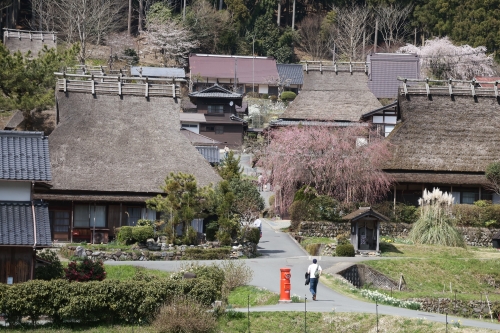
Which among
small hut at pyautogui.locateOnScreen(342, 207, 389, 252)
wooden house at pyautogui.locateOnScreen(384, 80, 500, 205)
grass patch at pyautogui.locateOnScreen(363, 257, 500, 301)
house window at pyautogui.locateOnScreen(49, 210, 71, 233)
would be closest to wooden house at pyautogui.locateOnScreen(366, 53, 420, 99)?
wooden house at pyautogui.locateOnScreen(384, 80, 500, 205)

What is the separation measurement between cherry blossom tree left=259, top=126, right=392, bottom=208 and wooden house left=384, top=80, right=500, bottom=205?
0.99 meters

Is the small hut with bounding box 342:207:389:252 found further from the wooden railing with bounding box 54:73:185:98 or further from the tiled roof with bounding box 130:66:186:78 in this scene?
the tiled roof with bounding box 130:66:186:78

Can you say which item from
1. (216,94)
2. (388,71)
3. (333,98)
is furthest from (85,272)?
(388,71)

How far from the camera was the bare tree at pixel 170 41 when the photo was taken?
92.4 meters

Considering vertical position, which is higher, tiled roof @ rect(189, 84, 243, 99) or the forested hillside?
the forested hillside

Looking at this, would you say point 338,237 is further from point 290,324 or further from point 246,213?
point 290,324

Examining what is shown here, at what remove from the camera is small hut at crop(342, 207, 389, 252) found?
43.2 meters

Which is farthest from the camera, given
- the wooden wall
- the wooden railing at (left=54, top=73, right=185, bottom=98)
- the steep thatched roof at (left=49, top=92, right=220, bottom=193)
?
the wooden railing at (left=54, top=73, right=185, bottom=98)

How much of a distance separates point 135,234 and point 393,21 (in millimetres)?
59723

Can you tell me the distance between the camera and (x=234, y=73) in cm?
8938

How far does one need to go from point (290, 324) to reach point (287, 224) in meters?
21.3

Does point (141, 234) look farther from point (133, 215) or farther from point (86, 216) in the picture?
point (86, 216)

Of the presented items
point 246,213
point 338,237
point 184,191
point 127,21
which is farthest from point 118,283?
point 127,21

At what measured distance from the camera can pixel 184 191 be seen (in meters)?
41.3
